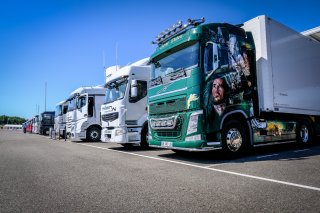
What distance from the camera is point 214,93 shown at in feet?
20.3

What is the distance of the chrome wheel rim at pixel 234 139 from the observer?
6549mm

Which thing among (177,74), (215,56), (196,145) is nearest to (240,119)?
(196,145)

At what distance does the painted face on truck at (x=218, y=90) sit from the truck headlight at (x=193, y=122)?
0.54 metres

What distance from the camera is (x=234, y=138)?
21.8 ft

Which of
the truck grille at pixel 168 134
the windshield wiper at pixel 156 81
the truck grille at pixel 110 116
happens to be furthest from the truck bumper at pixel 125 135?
the windshield wiper at pixel 156 81

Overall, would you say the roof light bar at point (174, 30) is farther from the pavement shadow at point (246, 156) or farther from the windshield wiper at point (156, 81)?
the pavement shadow at point (246, 156)

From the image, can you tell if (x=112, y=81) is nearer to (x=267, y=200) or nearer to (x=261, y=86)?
(x=261, y=86)

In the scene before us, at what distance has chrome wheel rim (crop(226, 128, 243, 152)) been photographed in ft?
21.5

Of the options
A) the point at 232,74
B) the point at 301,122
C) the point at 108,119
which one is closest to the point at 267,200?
the point at 232,74

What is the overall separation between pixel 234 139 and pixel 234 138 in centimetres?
3

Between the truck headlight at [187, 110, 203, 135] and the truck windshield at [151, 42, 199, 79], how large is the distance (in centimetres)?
124

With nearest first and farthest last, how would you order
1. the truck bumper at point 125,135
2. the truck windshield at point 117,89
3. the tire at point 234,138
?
the tire at point 234,138 → the truck bumper at point 125,135 → the truck windshield at point 117,89

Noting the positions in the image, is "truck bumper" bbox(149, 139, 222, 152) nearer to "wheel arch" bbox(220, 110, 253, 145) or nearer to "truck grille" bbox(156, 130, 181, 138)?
"truck grille" bbox(156, 130, 181, 138)

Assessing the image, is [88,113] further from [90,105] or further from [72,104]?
[72,104]
